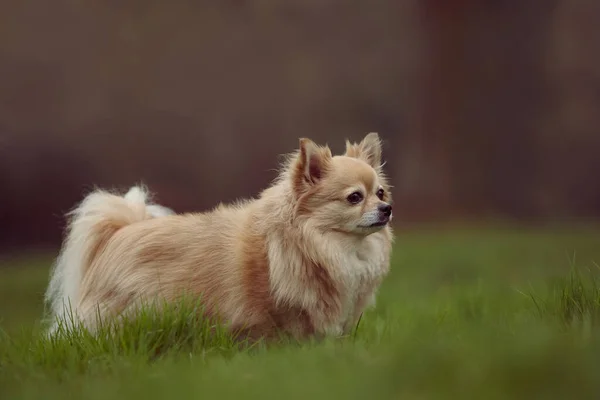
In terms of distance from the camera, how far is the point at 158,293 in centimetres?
415

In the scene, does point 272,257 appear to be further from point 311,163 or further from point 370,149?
point 370,149

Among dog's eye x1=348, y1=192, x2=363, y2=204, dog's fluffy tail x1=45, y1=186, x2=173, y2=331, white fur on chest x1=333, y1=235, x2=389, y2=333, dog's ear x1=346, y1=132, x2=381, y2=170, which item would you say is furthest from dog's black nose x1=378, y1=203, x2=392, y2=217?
dog's fluffy tail x1=45, y1=186, x2=173, y2=331

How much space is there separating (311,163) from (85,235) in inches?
59.4

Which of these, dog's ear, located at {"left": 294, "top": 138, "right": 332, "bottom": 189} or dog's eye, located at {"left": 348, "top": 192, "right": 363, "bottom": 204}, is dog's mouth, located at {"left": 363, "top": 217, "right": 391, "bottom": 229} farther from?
dog's ear, located at {"left": 294, "top": 138, "right": 332, "bottom": 189}

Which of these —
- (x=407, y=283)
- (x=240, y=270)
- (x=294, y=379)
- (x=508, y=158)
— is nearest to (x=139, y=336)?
(x=240, y=270)

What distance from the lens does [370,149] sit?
4.71m

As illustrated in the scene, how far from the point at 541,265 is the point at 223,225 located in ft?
17.2

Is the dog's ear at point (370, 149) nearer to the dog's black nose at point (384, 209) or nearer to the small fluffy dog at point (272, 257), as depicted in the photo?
the small fluffy dog at point (272, 257)

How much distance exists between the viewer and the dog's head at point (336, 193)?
4250 mm

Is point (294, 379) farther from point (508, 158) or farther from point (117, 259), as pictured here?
point (508, 158)

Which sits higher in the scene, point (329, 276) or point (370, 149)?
point (370, 149)

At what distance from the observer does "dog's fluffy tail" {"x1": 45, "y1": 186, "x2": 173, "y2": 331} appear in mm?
4590

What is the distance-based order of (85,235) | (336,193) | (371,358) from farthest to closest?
1. (85,235)
2. (336,193)
3. (371,358)

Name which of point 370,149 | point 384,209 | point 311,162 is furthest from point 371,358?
point 370,149
